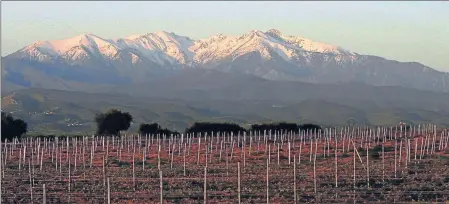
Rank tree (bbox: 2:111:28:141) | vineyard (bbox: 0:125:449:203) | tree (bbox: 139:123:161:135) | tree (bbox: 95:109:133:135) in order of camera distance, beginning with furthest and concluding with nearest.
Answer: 1. tree (bbox: 139:123:161:135)
2. tree (bbox: 95:109:133:135)
3. tree (bbox: 2:111:28:141)
4. vineyard (bbox: 0:125:449:203)

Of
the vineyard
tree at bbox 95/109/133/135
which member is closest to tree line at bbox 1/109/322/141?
tree at bbox 95/109/133/135

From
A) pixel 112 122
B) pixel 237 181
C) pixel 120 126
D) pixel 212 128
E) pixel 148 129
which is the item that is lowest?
pixel 237 181

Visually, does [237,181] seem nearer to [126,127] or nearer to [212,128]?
[126,127]

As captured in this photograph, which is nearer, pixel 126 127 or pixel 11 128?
pixel 11 128

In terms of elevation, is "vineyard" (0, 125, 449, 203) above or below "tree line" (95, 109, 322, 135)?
below

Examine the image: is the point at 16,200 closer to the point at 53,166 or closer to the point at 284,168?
the point at 284,168

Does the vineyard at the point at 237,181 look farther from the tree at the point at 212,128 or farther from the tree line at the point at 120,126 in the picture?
the tree at the point at 212,128

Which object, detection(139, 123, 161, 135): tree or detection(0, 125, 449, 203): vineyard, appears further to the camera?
detection(139, 123, 161, 135): tree

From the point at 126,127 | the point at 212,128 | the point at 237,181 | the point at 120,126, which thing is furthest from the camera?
the point at 212,128

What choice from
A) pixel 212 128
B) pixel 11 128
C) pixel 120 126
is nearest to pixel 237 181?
pixel 11 128

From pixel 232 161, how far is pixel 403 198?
18.9 metres

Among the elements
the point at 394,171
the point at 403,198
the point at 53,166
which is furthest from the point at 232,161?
the point at 403,198

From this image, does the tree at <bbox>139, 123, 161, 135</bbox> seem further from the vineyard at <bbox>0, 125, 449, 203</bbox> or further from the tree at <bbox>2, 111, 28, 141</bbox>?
the vineyard at <bbox>0, 125, 449, 203</bbox>

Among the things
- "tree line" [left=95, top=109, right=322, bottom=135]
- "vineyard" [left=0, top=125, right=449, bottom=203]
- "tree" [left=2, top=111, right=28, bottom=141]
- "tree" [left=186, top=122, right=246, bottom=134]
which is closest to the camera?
"vineyard" [left=0, top=125, right=449, bottom=203]
